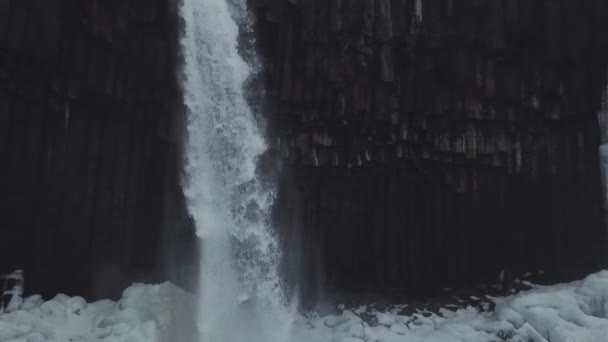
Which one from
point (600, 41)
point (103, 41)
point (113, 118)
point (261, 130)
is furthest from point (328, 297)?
point (600, 41)

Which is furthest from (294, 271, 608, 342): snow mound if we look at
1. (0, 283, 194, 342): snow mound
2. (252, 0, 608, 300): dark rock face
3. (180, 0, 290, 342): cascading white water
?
(0, 283, 194, 342): snow mound

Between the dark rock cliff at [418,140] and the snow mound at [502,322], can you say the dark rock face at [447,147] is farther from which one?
the snow mound at [502,322]

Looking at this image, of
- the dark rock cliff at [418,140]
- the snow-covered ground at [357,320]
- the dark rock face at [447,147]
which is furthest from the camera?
the dark rock face at [447,147]

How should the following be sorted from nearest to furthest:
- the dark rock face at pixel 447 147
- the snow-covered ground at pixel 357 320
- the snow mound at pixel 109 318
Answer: the snow mound at pixel 109 318 < the snow-covered ground at pixel 357 320 < the dark rock face at pixel 447 147

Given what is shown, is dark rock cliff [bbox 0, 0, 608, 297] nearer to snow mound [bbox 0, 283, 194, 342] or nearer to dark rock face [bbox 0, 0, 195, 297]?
dark rock face [bbox 0, 0, 195, 297]

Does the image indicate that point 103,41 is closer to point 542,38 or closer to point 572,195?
point 542,38

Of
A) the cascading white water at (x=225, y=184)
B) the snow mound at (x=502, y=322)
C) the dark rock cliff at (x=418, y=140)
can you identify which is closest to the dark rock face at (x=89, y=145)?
the dark rock cliff at (x=418, y=140)
